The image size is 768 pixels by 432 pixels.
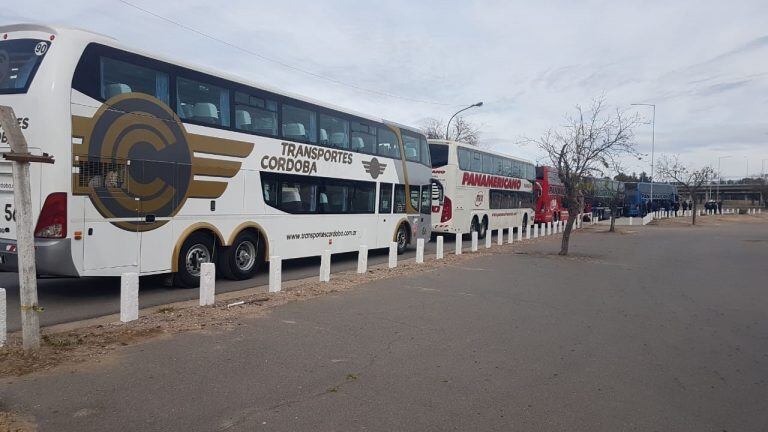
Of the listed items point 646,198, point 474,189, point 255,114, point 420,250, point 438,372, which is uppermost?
point 255,114

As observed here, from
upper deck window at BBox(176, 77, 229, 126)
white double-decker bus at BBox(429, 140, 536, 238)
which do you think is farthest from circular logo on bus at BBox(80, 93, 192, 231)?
white double-decker bus at BBox(429, 140, 536, 238)

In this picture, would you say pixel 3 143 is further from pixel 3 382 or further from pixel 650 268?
pixel 650 268

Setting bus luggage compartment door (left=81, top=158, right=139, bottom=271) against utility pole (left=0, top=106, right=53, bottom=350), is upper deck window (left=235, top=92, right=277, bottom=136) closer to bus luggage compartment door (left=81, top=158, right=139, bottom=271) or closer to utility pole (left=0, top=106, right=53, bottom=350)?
bus luggage compartment door (left=81, top=158, right=139, bottom=271)

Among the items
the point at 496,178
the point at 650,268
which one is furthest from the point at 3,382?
the point at 496,178

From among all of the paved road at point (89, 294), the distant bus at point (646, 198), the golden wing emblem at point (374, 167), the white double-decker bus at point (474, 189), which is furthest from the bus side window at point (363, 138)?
the distant bus at point (646, 198)

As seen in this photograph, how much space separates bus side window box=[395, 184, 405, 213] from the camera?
54.7ft

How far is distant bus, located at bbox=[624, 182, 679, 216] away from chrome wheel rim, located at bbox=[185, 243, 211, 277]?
149 feet

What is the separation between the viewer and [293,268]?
14156 millimetres

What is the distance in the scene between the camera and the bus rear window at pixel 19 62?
7.92 meters

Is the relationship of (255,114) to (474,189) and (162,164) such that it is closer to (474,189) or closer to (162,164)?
(162,164)

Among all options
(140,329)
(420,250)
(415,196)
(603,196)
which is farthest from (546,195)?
(140,329)

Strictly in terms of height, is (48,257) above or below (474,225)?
above

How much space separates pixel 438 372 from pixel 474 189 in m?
18.7

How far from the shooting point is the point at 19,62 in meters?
8.05
